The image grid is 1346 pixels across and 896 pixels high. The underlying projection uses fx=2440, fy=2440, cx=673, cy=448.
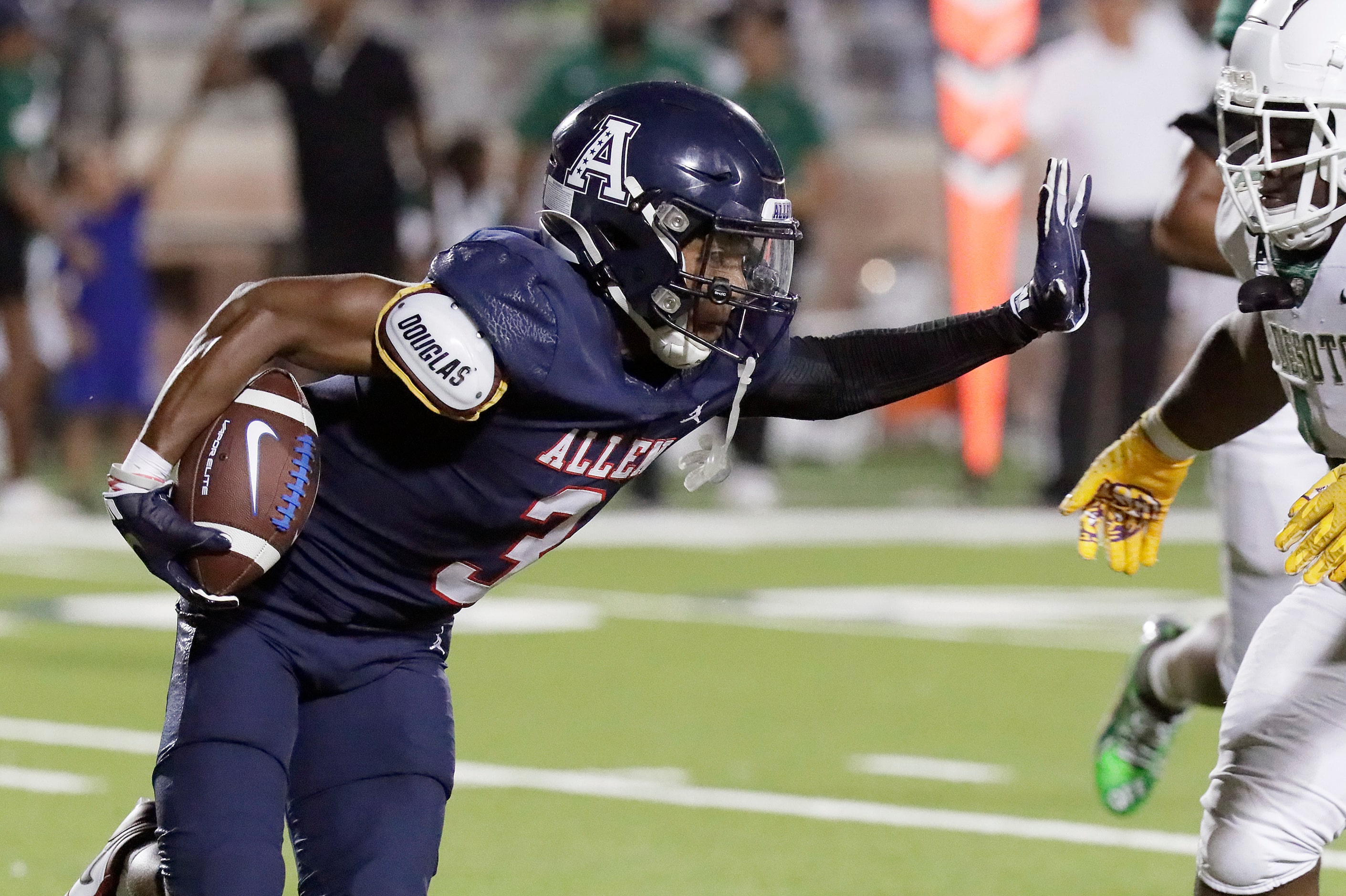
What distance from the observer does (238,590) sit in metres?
3.37

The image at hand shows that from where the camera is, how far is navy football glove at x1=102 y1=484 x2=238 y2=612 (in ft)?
10.7

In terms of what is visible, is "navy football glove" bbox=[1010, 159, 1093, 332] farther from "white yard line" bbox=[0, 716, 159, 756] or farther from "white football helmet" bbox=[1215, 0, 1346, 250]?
"white yard line" bbox=[0, 716, 159, 756]

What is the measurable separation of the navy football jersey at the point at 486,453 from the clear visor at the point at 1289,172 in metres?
0.74

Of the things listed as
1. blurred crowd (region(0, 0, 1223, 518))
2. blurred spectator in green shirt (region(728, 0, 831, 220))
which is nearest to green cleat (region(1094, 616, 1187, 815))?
blurred crowd (region(0, 0, 1223, 518))

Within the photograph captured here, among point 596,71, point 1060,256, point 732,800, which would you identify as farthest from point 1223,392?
point 596,71

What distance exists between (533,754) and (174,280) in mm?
11476

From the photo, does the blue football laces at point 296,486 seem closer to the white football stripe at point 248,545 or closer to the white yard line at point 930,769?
the white football stripe at point 248,545

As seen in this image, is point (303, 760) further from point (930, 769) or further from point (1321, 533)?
point (930, 769)

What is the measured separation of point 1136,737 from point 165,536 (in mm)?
2354

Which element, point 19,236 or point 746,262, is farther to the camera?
point 19,236

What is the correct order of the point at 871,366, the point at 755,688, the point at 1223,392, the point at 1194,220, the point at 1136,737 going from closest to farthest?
the point at 871,366
the point at 1223,392
the point at 1194,220
the point at 1136,737
the point at 755,688

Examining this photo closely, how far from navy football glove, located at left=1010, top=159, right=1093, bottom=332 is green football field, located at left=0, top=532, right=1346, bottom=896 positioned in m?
1.26

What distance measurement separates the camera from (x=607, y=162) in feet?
11.3

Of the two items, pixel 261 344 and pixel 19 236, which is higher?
pixel 261 344
